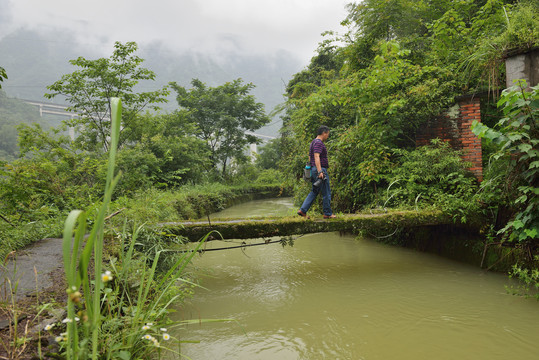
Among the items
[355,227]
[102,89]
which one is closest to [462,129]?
[355,227]

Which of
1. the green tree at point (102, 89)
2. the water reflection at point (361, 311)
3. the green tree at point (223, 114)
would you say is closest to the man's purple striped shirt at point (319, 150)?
the water reflection at point (361, 311)

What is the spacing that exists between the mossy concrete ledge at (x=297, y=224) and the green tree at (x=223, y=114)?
12655mm

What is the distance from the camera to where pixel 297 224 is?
4.70m

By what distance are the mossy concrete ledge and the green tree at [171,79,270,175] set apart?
12.7m

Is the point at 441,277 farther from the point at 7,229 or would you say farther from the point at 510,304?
the point at 7,229

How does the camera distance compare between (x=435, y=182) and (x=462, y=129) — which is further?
(x=462, y=129)

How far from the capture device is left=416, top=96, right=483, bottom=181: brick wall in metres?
5.30

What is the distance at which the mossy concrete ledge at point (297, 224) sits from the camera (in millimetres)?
4570

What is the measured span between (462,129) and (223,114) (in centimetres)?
1363

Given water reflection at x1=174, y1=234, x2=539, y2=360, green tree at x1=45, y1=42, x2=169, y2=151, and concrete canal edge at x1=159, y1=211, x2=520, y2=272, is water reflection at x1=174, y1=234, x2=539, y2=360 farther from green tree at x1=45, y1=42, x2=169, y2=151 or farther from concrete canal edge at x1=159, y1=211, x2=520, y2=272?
green tree at x1=45, y1=42, x2=169, y2=151

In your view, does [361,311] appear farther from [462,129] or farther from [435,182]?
[462,129]

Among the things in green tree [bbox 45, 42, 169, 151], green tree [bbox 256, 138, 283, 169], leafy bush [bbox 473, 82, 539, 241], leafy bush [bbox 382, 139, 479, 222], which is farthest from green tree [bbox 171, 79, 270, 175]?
leafy bush [bbox 473, 82, 539, 241]

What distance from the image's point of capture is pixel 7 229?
12.6 feet

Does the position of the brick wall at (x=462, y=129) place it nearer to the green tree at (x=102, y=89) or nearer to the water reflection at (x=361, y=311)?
the water reflection at (x=361, y=311)
